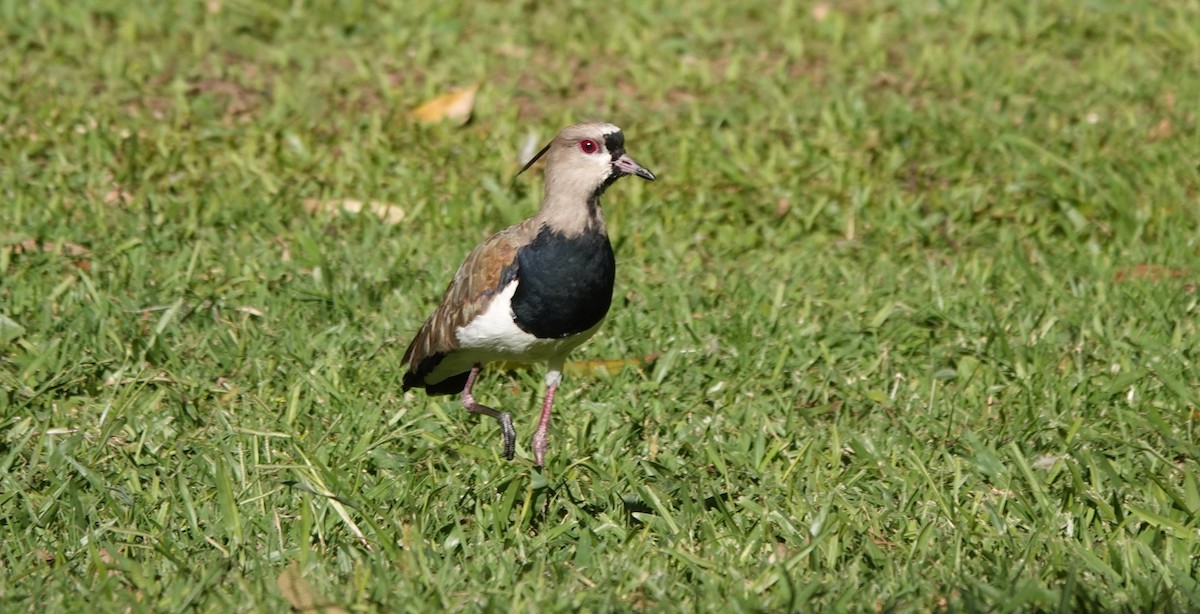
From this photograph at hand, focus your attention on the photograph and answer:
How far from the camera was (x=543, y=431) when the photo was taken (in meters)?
5.20

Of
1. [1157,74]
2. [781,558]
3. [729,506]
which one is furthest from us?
[1157,74]

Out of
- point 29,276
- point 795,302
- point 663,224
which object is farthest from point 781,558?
point 29,276

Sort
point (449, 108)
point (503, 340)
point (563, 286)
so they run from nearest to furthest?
point (563, 286)
point (503, 340)
point (449, 108)

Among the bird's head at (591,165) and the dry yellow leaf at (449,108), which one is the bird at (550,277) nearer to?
the bird's head at (591,165)

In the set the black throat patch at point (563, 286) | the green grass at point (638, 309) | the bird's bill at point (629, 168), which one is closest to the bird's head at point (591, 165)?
the bird's bill at point (629, 168)

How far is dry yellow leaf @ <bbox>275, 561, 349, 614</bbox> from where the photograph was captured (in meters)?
4.01

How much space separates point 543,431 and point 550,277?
1.90 feet

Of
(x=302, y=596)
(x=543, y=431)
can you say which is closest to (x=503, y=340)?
(x=543, y=431)

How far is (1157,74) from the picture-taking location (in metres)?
8.28

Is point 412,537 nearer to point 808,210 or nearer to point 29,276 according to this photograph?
point 29,276

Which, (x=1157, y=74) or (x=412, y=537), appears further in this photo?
(x=1157, y=74)

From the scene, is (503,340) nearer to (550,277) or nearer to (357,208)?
(550,277)

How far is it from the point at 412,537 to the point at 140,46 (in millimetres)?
4911

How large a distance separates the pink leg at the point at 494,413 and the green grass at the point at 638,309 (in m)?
0.09
